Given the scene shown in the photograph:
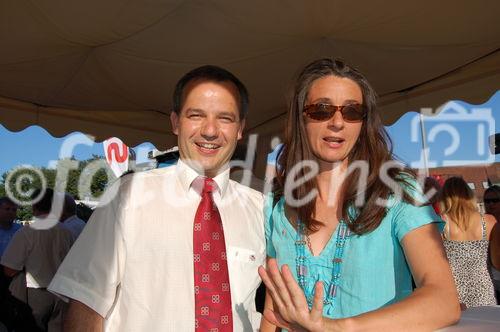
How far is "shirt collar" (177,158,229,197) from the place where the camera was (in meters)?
1.63

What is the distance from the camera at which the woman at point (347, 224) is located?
1.01m

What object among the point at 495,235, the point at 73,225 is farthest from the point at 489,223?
the point at 73,225

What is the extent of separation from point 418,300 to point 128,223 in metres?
0.89

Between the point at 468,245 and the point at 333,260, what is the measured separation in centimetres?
287

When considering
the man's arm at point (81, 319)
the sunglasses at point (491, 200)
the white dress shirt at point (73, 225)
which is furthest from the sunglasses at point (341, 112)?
the white dress shirt at point (73, 225)

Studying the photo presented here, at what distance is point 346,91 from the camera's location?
1453mm

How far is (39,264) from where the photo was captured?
15.5 ft

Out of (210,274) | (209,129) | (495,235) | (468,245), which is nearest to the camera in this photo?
(210,274)

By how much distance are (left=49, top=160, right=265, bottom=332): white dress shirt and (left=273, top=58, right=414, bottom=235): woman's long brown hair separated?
0.90 feet

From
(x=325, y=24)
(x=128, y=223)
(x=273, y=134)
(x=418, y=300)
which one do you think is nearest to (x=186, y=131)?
(x=128, y=223)

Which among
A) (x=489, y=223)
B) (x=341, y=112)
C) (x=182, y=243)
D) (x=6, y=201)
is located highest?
(x=6, y=201)

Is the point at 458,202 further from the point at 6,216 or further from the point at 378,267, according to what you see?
the point at 6,216

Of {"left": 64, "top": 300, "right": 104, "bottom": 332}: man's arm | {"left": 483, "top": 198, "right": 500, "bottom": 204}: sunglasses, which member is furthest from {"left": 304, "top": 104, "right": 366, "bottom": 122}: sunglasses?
{"left": 483, "top": 198, "right": 500, "bottom": 204}: sunglasses

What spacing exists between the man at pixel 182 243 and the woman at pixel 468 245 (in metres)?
2.61
